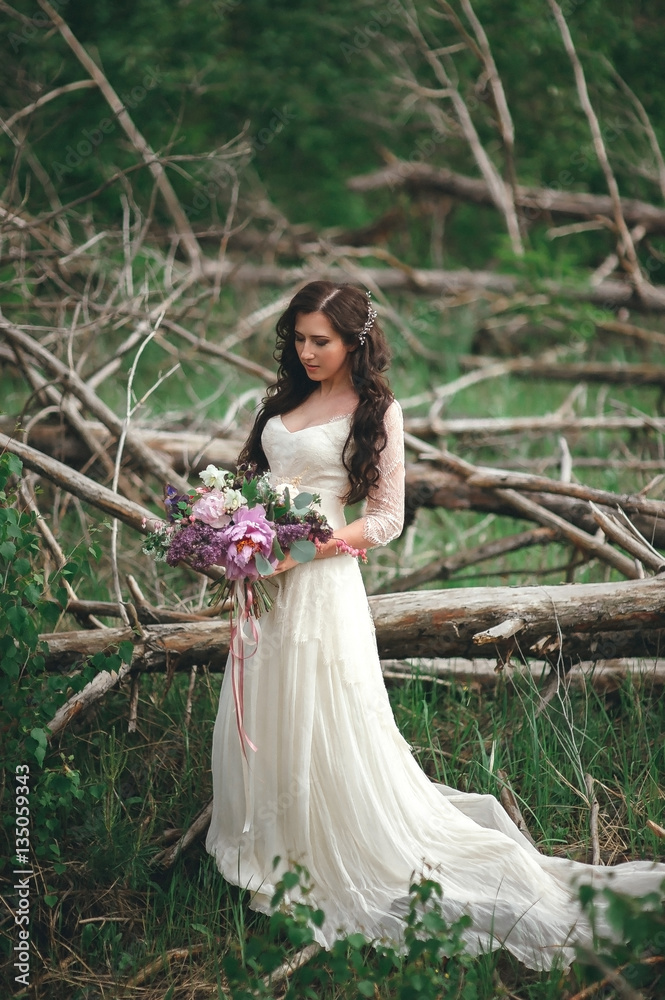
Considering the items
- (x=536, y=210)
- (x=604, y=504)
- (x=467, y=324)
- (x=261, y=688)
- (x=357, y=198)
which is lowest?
(x=261, y=688)

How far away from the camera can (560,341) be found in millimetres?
9461

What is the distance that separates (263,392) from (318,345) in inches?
149

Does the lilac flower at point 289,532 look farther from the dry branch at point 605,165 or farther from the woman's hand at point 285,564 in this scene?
the dry branch at point 605,165

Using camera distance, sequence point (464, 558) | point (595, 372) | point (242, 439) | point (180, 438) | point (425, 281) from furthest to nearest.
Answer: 1. point (425, 281)
2. point (595, 372)
3. point (242, 439)
4. point (180, 438)
5. point (464, 558)

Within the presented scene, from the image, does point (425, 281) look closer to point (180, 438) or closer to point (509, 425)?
point (509, 425)

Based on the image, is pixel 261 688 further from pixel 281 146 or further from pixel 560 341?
pixel 281 146

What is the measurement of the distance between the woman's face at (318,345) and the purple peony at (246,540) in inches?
23.9

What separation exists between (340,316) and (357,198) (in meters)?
10.8

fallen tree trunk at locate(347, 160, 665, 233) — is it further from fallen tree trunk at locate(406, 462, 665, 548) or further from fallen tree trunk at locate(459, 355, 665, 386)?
fallen tree trunk at locate(406, 462, 665, 548)

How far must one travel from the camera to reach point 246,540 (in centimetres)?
254

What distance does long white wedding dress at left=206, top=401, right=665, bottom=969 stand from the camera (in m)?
2.75

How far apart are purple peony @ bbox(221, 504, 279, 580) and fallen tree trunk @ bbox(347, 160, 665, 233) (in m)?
5.98

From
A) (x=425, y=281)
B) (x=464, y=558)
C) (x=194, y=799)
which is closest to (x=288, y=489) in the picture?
(x=194, y=799)

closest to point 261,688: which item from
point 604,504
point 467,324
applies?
point 604,504
